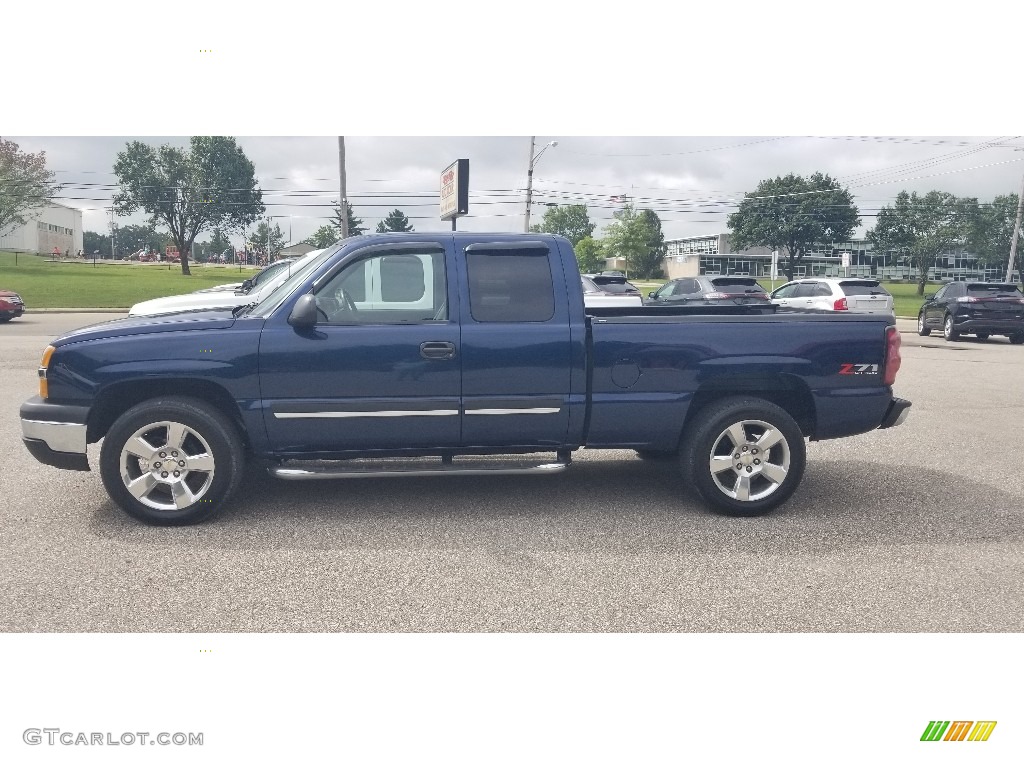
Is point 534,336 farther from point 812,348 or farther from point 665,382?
point 812,348

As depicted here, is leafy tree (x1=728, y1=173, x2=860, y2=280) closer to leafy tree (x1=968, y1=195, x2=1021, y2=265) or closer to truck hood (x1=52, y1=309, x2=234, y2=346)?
leafy tree (x1=968, y1=195, x2=1021, y2=265)

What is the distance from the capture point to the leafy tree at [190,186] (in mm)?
6930

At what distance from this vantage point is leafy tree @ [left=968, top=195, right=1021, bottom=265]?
2945cm

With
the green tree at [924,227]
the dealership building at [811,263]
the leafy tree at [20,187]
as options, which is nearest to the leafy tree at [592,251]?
the dealership building at [811,263]

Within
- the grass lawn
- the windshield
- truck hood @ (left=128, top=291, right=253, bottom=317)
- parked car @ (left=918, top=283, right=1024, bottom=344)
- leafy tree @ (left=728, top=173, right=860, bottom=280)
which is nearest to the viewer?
the windshield

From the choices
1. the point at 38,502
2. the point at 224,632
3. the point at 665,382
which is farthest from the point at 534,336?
the point at 38,502

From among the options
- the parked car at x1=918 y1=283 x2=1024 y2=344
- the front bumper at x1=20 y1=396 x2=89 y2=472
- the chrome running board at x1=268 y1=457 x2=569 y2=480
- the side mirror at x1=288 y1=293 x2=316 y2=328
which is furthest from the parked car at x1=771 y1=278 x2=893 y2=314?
the front bumper at x1=20 y1=396 x2=89 y2=472

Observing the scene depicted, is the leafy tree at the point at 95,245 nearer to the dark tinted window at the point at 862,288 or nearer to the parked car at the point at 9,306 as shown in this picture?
the parked car at the point at 9,306

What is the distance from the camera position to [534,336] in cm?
491

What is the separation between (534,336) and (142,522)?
106 inches

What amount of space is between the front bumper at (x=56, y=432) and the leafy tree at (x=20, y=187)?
5.13 meters

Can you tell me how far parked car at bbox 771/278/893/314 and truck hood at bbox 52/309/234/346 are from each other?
53.1 ft

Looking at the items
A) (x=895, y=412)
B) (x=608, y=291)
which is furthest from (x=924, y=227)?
(x=895, y=412)

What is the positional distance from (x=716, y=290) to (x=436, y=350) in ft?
44.1
